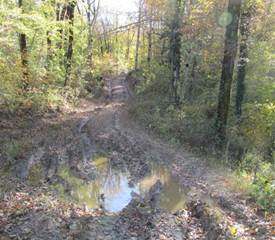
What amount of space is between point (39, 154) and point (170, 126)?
6360mm

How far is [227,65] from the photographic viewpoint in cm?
1256

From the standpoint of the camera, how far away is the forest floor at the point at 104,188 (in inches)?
260

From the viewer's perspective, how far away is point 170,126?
608 inches

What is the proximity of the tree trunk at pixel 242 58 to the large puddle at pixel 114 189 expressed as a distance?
652 centimetres

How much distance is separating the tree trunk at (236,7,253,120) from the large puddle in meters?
6.52

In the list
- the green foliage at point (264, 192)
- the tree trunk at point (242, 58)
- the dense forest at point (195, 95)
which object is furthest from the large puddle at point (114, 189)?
the tree trunk at point (242, 58)

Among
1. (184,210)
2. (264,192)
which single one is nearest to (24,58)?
(184,210)

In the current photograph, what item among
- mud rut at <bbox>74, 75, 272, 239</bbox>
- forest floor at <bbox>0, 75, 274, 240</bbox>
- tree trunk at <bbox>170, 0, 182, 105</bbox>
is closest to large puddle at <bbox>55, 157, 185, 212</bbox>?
forest floor at <bbox>0, 75, 274, 240</bbox>

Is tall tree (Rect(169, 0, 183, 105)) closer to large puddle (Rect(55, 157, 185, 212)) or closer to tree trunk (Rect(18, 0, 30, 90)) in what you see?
tree trunk (Rect(18, 0, 30, 90))

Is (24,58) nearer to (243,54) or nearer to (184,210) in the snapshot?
(243,54)

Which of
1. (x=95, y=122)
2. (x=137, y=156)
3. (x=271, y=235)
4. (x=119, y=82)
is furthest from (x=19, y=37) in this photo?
(x=119, y=82)

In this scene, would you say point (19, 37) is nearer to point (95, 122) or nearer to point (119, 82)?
A: point (95, 122)

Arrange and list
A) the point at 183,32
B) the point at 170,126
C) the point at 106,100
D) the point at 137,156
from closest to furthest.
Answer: the point at 137,156 < the point at 170,126 < the point at 183,32 < the point at 106,100

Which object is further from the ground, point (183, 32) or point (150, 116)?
point (183, 32)
